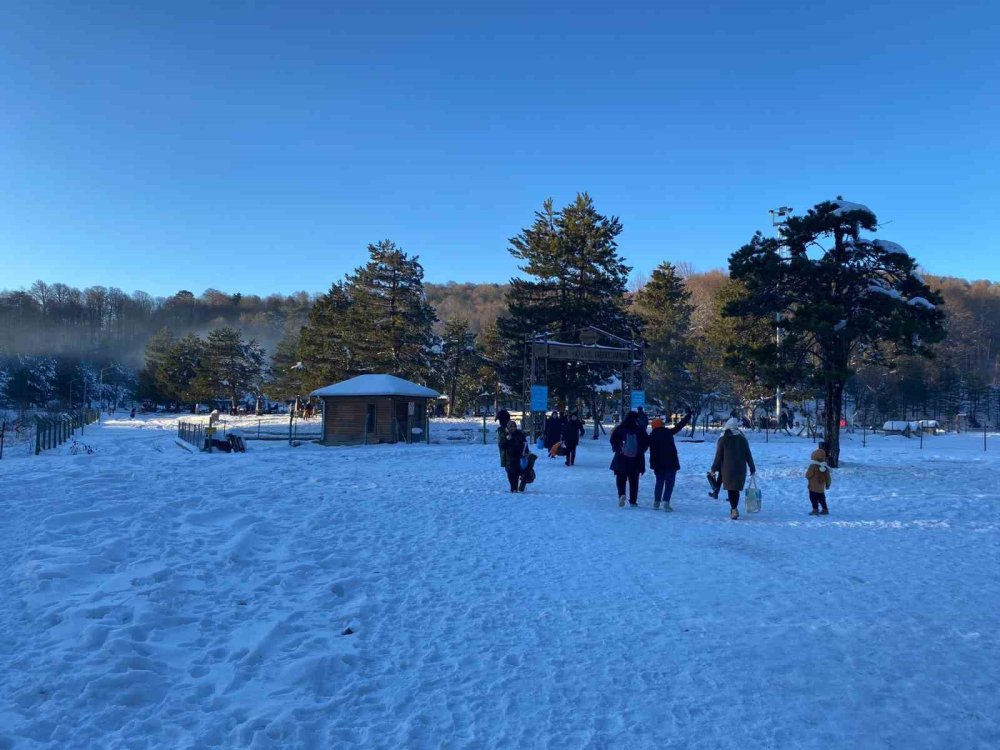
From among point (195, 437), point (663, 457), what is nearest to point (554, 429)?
point (663, 457)

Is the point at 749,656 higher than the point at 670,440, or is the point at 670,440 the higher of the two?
the point at 670,440

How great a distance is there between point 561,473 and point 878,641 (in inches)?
464

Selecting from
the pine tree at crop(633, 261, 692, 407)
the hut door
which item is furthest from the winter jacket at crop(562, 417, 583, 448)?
the pine tree at crop(633, 261, 692, 407)

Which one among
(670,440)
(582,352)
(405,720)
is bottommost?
(405,720)

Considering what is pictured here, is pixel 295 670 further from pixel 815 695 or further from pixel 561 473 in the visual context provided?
pixel 561 473

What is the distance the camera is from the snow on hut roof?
2994 cm

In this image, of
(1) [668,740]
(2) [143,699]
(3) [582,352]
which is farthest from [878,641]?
(3) [582,352]

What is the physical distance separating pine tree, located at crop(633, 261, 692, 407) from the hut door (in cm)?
2576

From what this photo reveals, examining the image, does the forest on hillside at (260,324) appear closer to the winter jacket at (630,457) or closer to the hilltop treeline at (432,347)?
the hilltop treeline at (432,347)

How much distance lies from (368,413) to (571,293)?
1394 centimetres

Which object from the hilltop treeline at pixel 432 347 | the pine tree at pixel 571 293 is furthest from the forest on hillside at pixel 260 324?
the pine tree at pixel 571 293

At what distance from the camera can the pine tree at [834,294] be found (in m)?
17.2

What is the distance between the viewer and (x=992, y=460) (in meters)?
21.6

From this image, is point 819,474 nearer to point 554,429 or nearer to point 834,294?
point 834,294
